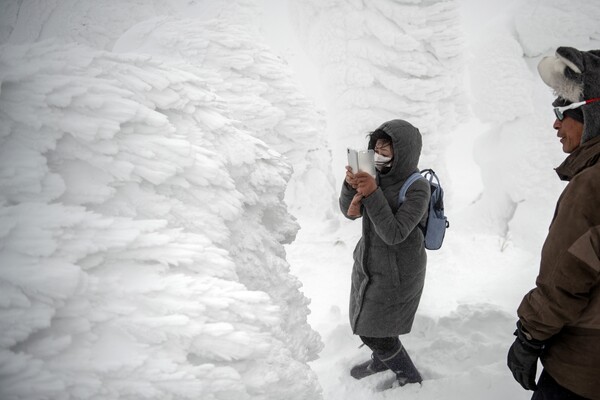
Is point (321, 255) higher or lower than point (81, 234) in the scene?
lower

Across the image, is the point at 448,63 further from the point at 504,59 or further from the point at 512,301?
the point at 512,301

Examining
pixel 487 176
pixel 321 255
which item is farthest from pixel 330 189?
pixel 487 176

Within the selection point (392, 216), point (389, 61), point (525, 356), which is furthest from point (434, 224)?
point (389, 61)

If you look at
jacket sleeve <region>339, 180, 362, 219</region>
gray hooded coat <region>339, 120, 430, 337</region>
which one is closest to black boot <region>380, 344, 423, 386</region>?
gray hooded coat <region>339, 120, 430, 337</region>

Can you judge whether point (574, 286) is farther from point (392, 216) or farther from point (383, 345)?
point (383, 345)

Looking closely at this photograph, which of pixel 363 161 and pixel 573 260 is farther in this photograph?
pixel 363 161

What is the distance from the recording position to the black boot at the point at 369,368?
8.98ft

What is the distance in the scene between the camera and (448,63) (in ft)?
18.5

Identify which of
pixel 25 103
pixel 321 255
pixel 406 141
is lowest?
pixel 321 255

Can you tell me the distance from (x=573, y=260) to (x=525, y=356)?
2.03ft

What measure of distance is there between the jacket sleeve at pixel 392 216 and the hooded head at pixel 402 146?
22 centimetres

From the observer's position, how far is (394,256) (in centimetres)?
222

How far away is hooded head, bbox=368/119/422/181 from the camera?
206cm

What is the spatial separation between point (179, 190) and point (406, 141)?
57.3 inches
